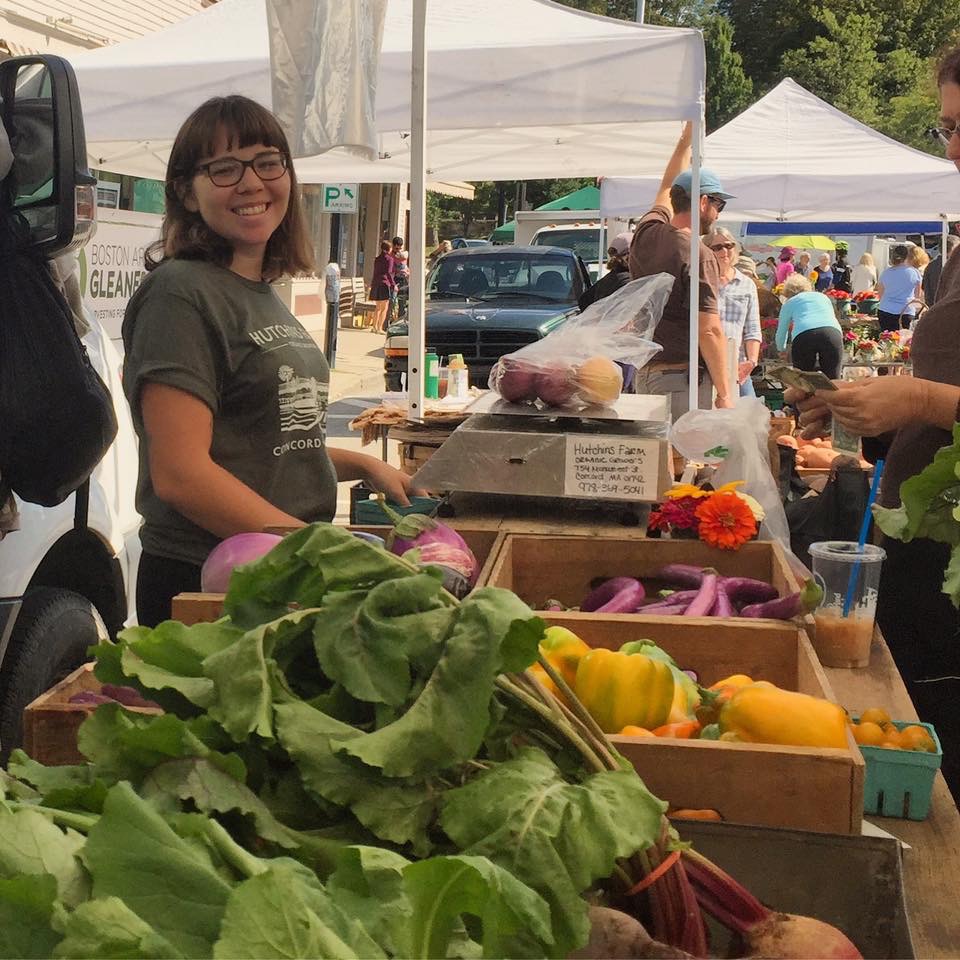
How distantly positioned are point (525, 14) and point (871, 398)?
430 cm

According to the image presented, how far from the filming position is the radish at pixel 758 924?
3.94 feet

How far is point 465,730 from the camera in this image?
115 cm

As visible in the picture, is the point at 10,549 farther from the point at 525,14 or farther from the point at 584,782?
the point at 525,14

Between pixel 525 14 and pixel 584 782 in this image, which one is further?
pixel 525 14

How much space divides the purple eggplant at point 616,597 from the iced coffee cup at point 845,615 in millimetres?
400

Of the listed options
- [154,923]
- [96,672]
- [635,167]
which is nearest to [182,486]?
[96,672]

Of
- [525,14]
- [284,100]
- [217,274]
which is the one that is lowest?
[217,274]

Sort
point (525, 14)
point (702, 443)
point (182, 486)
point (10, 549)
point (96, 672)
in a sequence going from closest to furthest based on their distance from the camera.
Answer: point (96, 672) < point (182, 486) < point (10, 549) < point (702, 443) < point (525, 14)

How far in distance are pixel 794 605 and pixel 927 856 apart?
642mm

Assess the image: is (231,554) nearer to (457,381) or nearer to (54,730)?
(54,730)

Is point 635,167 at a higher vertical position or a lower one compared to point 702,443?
higher

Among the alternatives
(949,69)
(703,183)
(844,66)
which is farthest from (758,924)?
(844,66)

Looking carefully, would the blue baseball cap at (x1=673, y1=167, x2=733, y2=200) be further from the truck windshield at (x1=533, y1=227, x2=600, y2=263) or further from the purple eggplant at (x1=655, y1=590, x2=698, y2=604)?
the truck windshield at (x1=533, y1=227, x2=600, y2=263)

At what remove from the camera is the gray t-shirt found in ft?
7.84
